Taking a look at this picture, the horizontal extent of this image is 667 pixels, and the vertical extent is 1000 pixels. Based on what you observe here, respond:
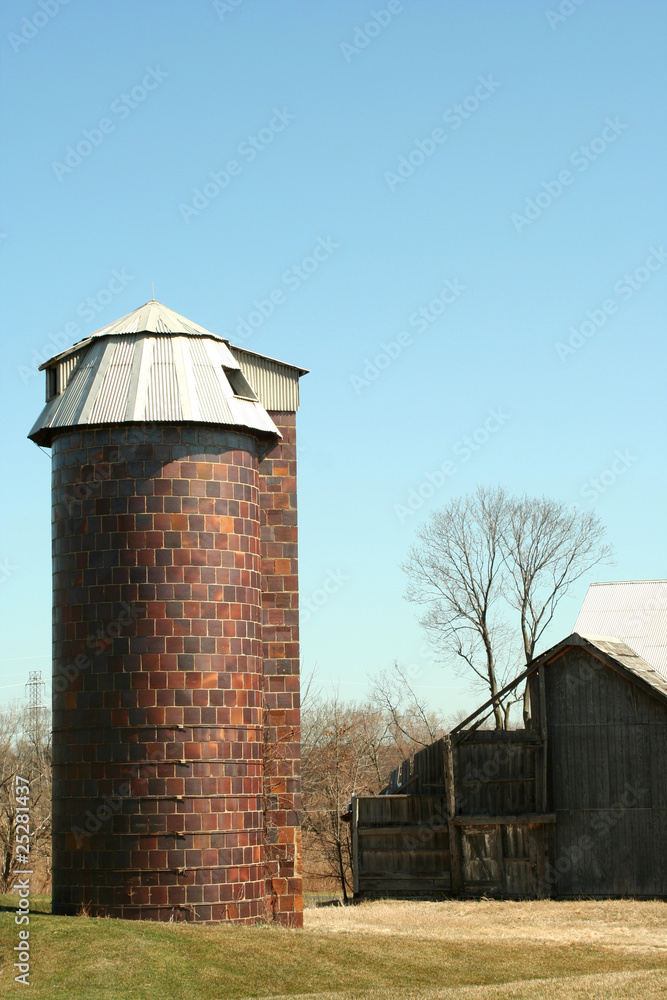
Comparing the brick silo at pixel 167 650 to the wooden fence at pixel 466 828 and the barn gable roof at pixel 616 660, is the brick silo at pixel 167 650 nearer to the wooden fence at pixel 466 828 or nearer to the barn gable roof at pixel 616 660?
the wooden fence at pixel 466 828

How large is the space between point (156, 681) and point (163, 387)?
203 inches

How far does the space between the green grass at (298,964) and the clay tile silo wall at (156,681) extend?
1068 millimetres

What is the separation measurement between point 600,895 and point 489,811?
294 cm

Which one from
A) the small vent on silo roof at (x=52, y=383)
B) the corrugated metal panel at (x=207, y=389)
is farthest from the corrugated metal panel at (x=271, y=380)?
the small vent on silo roof at (x=52, y=383)

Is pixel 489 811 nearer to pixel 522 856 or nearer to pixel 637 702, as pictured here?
pixel 522 856

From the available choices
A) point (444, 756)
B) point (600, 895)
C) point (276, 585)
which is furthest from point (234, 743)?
point (600, 895)

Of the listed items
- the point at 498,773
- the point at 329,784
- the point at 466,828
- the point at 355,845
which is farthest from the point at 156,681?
the point at 329,784

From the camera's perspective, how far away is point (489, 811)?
2739cm

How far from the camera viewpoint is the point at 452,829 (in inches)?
1073

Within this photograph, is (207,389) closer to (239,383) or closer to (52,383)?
(239,383)

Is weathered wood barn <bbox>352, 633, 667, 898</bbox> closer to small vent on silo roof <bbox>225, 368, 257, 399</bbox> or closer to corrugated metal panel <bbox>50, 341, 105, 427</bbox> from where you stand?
small vent on silo roof <bbox>225, 368, 257, 399</bbox>

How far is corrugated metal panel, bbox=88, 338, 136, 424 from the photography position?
2123cm

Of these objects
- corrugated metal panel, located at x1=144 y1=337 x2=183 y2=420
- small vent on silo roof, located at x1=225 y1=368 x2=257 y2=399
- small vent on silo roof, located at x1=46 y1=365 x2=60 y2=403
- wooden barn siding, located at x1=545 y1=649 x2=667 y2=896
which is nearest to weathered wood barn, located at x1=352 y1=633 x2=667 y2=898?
wooden barn siding, located at x1=545 y1=649 x2=667 y2=896

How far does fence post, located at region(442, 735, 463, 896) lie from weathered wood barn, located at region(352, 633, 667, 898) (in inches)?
1.0
